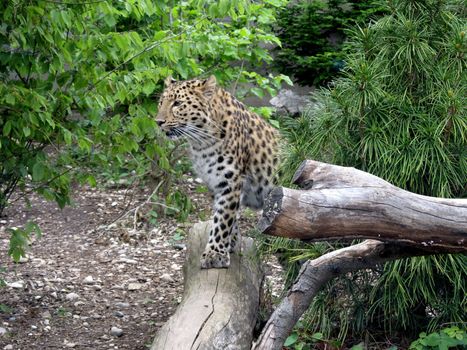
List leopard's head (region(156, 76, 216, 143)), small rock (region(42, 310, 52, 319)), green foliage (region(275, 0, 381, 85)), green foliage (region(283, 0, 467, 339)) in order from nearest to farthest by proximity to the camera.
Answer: green foliage (region(283, 0, 467, 339)), leopard's head (region(156, 76, 216, 143)), small rock (region(42, 310, 52, 319)), green foliage (region(275, 0, 381, 85))

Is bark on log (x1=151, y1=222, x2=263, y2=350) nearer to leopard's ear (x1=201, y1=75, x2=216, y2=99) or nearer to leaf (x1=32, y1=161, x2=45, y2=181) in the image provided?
leopard's ear (x1=201, y1=75, x2=216, y2=99)

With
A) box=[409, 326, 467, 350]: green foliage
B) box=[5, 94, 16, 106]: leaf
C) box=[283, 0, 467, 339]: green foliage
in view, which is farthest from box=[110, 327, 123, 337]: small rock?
box=[409, 326, 467, 350]: green foliage

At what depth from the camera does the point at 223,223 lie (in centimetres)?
769

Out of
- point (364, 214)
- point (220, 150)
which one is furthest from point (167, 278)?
point (364, 214)

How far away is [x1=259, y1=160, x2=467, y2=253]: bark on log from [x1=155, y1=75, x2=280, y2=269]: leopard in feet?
8.86

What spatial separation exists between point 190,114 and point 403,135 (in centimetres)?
231

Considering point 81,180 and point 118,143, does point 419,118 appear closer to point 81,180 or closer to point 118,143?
point 118,143

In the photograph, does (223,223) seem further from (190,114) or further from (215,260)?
(190,114)

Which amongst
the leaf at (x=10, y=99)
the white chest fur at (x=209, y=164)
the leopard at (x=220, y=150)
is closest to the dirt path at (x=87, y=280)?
the leopard at (x=220, y=150)

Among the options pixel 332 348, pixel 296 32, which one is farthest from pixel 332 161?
pixel 296 32

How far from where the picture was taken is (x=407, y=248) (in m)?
5.36

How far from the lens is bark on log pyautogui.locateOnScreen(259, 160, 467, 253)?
15.2ft

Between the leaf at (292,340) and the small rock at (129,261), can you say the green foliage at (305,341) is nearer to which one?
the leaf at (292,340)

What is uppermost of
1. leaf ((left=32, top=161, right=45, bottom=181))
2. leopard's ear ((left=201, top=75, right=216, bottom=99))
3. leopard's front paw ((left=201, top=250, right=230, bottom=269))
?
leopard's ear ((left=201, top=75, right=216, bottom=99))
